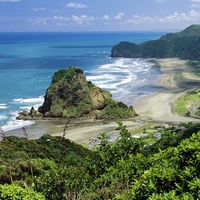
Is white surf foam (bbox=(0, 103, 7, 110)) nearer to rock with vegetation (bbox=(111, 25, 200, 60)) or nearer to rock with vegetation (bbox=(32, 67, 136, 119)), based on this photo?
rock with vegetation (bbox=(32, 67, 136, 119))

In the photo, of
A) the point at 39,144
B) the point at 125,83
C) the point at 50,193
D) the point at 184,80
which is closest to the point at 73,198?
the point at 50,193

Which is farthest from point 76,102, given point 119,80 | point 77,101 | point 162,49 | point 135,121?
point 162,49

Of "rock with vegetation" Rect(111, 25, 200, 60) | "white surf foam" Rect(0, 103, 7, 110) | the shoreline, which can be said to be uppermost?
"rock with vegetation" Rect(111, 25, 200, 60)

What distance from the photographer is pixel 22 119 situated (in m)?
61.7

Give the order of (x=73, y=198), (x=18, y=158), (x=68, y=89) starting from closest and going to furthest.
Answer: (x=73, y=198), (x=18, y=158), (x=68, y=89)

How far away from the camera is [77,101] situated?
218ft

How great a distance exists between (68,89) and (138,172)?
188 ft

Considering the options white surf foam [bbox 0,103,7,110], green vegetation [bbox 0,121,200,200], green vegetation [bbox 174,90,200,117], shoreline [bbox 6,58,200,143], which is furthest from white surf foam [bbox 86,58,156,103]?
green vegetation [bbox 0,121,200,200]

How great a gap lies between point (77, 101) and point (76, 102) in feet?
0.89

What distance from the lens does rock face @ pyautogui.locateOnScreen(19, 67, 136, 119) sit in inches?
2500

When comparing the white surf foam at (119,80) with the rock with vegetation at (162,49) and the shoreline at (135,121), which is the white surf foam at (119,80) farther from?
the rock with vegetation at (162,49)

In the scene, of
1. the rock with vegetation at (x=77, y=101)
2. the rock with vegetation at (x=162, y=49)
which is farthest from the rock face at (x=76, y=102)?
the rock with vegetation at (x=162, y=49)

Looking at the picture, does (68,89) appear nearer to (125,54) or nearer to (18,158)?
(18,158)

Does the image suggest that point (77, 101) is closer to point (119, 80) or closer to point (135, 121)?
point (135, 121)
